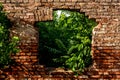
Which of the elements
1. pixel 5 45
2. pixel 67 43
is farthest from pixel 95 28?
pixel 5 45

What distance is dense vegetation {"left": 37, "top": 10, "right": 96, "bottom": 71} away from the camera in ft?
22.2

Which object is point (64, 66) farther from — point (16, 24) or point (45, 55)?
point (16, 24)

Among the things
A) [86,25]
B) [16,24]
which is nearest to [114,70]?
[86,25]

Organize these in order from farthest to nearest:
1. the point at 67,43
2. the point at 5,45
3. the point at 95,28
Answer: the point at 67,43, the point at 95,28, the point at 5,45

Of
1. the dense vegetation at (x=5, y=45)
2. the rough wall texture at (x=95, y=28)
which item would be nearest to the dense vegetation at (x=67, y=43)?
the rough wall texture at (x=95, y=28)

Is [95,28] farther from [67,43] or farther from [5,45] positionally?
[5,45]

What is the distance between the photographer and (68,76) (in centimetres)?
663

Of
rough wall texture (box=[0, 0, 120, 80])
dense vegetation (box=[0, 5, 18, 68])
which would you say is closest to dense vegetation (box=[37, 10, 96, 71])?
rough wall texture (box=[0, 0, 120, 80])

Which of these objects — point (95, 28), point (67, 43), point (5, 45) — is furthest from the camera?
point (67, 43)

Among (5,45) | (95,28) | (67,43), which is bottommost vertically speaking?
(67,43)

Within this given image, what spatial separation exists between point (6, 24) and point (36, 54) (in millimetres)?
853

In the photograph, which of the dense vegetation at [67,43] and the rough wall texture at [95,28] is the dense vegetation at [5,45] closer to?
the rough wall texture at [95,28]

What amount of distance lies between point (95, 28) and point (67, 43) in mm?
904

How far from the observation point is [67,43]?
7348mm
